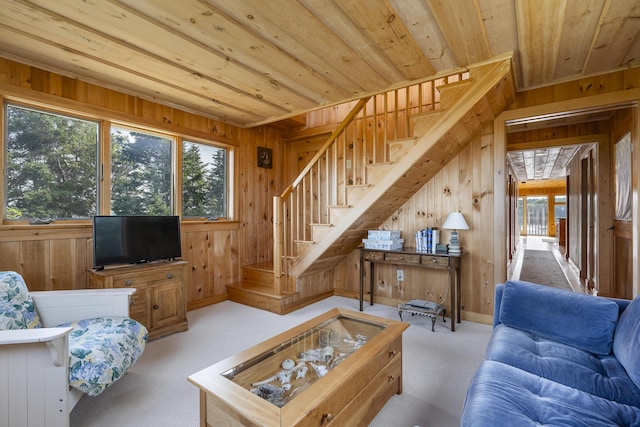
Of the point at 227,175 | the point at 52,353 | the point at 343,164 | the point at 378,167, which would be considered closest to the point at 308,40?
the point at 378,167

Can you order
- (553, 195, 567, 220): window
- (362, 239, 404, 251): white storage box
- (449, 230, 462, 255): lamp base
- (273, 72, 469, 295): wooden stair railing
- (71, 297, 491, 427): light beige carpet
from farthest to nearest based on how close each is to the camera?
1. (553, 195, 567, 220): window
2. (362, 239, 404, 251): white storage box
3. (273, 72, 469, 295): wooden stair railing
4. (449, 230, 462, 255): lamp base
5. (71, 297, 491, 427): light beige carpet

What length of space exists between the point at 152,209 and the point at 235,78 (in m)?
1.74

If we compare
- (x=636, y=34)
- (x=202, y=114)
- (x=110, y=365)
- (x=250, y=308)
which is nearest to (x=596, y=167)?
(x=636, y=34)

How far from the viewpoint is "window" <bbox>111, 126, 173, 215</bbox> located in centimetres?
305

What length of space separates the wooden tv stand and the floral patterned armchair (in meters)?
0.50

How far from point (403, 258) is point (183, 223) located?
8.52ft

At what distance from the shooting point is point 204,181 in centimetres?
389

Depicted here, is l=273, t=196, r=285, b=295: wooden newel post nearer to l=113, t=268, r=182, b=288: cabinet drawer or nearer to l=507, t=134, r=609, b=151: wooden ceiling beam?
l=113, t=268, r=182, b=288: cabinet drawer

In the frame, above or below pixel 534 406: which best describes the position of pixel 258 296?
below

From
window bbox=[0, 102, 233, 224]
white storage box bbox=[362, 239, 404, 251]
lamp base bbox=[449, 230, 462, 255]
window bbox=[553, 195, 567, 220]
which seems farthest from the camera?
window bbox=[553, 195, 567, 220]

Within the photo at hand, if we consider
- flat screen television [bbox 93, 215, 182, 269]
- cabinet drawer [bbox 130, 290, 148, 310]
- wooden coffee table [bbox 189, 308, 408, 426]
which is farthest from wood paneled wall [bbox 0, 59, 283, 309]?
wooden coffee table [bbox 189, 308, 408, 426]

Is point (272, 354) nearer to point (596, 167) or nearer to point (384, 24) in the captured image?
point (384, 24)

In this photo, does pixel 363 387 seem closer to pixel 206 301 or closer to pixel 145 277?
pixel 145 277

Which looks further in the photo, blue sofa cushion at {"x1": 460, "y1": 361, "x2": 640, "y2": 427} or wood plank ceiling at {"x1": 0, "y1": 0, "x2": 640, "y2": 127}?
wood plank ceiling at {"x1": 0, "y1": 0, "x2": 640, "y2": 127}
